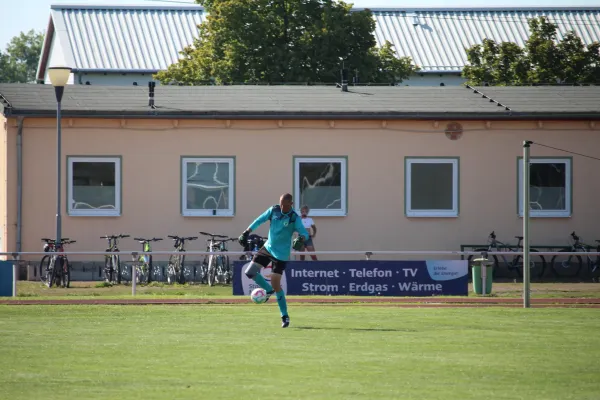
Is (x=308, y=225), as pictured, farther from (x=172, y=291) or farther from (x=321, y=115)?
(x=172, y=291)

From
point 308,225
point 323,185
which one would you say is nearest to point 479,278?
point 308,225

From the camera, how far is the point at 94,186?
29.0 meters

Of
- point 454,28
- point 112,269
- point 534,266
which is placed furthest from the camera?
point 454,28

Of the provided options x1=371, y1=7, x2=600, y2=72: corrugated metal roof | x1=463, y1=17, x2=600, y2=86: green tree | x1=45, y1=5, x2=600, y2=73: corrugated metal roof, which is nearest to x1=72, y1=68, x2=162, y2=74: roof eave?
x1=45, y1=5, x2=600, y2=73: corrugated metal roof

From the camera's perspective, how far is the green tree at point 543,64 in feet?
153

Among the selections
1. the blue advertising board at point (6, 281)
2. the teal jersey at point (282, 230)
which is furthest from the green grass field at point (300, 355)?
the blue advertising board at point (6, 281)

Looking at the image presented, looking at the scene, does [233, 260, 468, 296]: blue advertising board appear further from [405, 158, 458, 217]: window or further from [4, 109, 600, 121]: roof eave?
[4, 109, 600, 121]: roof eave

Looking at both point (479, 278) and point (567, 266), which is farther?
point (567, 266)

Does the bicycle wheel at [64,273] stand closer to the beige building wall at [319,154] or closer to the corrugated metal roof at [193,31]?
the beige building wall at [319,154]

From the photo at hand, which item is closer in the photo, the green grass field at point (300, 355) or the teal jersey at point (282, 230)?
the green grass field at point (300, 355)

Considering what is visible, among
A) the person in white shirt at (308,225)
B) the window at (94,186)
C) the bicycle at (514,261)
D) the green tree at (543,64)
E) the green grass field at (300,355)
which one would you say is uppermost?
the green tree at (543,64)

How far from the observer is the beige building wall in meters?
28.8

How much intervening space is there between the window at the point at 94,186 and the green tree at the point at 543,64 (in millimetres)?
21289

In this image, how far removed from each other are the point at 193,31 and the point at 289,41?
2022 cm
